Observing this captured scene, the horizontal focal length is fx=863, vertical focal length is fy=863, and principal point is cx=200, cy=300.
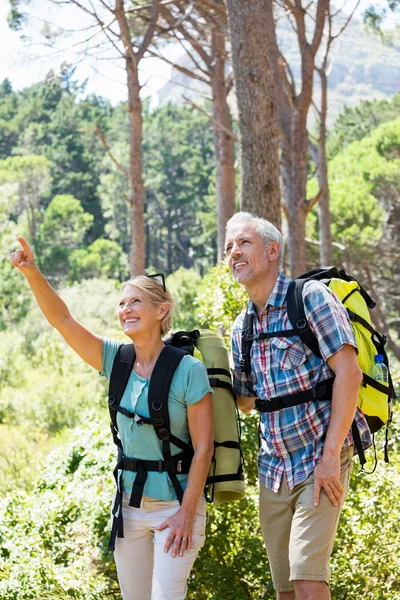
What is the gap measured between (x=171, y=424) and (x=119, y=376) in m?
0.28

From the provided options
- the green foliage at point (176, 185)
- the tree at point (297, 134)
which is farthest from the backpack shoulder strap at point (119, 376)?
the green foliage at point (176, 185)

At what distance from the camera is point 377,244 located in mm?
20906

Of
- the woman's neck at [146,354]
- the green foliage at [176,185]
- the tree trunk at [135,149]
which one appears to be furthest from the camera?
the green foliage at [176,185]

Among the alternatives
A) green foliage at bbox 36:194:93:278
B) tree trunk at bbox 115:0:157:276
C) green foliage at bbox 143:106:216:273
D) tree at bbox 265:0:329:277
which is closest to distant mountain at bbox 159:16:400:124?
green foliage at bbox 143:106:216:273

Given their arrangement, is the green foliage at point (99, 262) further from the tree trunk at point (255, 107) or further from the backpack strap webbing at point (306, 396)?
the backpack strap webbing at point (306, 396)

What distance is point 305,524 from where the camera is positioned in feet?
8.97

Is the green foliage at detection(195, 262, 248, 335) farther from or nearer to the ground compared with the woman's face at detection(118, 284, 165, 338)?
farther from the ground

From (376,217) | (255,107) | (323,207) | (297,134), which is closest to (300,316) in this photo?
(255,107)

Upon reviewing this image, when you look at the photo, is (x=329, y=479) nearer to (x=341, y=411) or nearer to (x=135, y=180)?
(x=341, y=411)

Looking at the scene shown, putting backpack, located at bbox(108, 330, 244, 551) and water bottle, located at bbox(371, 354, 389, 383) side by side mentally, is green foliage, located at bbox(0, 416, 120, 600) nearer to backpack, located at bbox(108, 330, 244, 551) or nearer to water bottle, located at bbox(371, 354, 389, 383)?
backpack, located at bbox(108, 330, 244, 551)

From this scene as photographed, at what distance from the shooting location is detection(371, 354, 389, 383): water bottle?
9.49ft

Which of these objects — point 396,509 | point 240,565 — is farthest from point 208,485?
point 396,509

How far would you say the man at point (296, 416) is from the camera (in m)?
2.71

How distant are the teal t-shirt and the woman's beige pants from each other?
0.05 m
